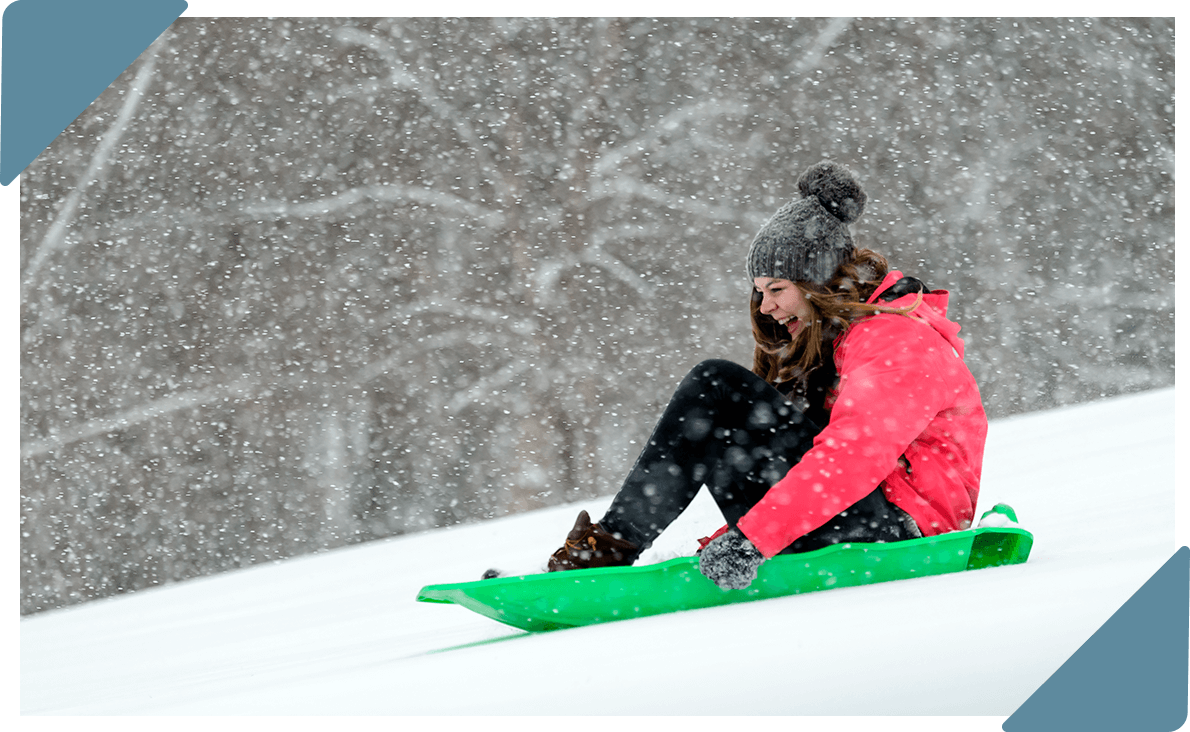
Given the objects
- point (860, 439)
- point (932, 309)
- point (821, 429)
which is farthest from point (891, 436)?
point (932, 309)

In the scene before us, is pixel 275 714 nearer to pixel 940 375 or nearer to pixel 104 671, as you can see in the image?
pixel 940 375

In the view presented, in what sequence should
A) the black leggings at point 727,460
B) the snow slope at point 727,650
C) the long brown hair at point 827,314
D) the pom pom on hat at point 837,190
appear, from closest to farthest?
1. the snow slope at point 727,650
2. the black leggings at point 727,460
3. the long brown hair at point 827,314
4. the pom pom on hat at point 837,190

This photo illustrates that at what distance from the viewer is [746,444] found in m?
1.48

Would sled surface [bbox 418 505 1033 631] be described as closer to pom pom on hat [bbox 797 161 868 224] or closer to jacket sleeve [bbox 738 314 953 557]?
jacket sleeve [bbox 738 314 953 557]

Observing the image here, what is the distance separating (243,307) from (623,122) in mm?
3668

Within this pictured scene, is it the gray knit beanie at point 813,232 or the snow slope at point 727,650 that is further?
the gray knit beanie at point 813,232

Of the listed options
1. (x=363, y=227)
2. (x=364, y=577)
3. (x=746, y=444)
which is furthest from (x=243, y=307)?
(x=746, y=444)

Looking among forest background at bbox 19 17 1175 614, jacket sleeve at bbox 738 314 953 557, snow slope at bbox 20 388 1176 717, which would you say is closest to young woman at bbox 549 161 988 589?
Answer: jacket sleeve at bbox 738 314 953 557

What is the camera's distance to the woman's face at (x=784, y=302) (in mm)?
1652

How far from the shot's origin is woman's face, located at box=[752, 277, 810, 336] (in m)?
1.65

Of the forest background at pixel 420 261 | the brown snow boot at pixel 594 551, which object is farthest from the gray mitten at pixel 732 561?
the forest background at pixel 420 261

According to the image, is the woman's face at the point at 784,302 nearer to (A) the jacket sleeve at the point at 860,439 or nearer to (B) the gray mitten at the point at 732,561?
(A) the jacket sleeve at the point at 860,439
